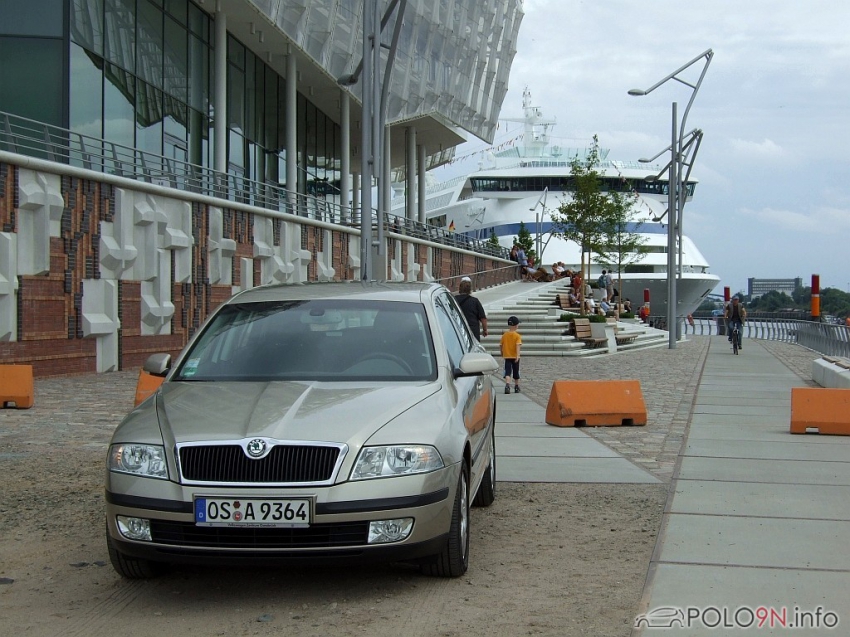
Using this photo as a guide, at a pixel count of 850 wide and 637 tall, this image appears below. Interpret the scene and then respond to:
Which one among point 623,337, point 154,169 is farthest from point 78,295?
point 623,337

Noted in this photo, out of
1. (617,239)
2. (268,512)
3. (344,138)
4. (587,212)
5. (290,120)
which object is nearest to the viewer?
(268,512)

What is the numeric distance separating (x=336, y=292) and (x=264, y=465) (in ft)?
6.69

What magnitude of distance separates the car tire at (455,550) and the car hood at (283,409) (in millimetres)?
A: 523

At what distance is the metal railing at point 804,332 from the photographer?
93.3 ft

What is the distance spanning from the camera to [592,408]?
12305 millimetres

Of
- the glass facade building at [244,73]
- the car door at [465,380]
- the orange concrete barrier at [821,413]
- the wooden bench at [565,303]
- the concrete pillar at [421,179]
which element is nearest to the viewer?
the car door at [465,380]

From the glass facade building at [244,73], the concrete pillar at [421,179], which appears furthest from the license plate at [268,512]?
the concrete pillar at [421,179]

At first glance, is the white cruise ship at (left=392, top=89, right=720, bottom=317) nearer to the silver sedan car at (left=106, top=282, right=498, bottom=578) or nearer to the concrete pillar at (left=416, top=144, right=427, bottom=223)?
the concrete pillar at (left=416, top=144, right=427, bottom=223)

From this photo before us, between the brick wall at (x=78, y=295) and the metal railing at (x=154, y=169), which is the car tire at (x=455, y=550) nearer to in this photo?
the brick wall at (x=78, y=295)

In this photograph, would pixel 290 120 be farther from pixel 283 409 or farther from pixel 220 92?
pixel 283 409

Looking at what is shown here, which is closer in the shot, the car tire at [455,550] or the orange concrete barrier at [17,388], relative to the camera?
the car tire at [455,550]

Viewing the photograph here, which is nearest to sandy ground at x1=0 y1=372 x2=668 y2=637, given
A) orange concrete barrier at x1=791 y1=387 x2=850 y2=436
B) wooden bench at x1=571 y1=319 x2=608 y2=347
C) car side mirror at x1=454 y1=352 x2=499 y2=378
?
car side mirror at x1=454 y1=352 x2=499 y2=378

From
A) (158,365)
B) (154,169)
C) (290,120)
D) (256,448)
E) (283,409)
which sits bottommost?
(256,448)

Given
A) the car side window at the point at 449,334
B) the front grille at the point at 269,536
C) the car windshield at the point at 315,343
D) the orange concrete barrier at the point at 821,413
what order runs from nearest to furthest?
1. the front grille at the point at 269,536
2. the car windshield at the point at 315,343
3. the car side window at the point at 449,334
4. the orange concrete barrier at the point at 821,413
